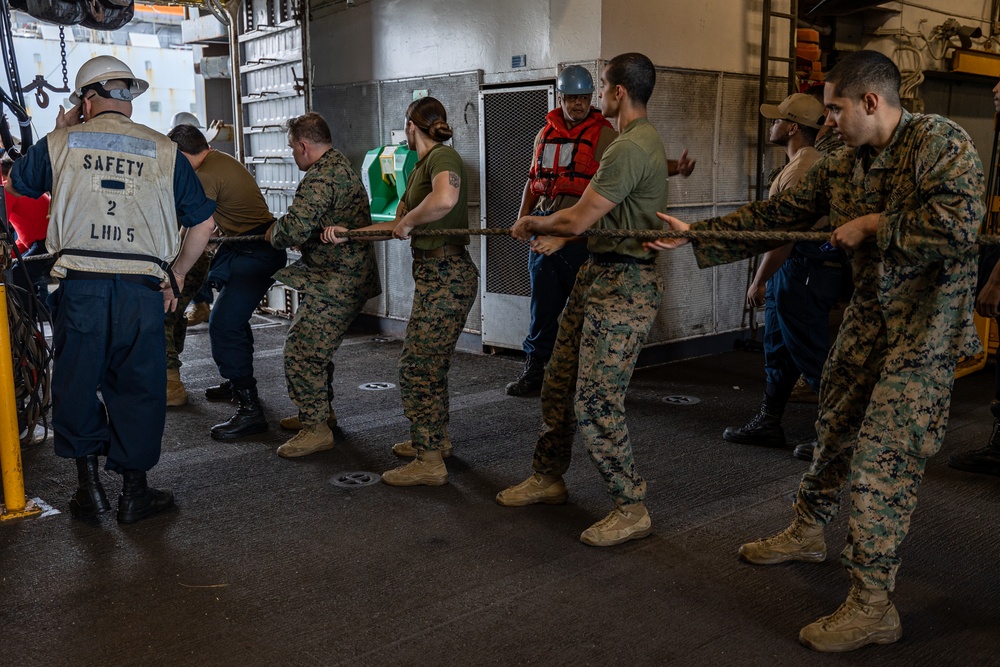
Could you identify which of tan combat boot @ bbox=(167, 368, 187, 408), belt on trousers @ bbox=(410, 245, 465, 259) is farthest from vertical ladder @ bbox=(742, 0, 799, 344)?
tan combat boot @ bbox=(167, 368, 187, 408)

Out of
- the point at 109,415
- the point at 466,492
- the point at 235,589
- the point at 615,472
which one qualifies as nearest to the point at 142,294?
the point at 109,415

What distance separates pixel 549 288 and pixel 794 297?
1.71 metres

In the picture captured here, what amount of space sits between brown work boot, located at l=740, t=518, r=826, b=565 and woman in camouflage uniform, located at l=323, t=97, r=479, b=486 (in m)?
1.58

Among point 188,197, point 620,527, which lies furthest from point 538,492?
point 188,197

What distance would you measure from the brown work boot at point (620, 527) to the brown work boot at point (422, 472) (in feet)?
3.04

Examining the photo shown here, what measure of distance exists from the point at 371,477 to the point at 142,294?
1.39 metres

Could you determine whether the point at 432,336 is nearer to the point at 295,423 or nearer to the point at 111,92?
the point at 295,423

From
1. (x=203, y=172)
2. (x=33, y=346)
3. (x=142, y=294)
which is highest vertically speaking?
(x=203, y=172)

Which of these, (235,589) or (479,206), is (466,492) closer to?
(235,589)

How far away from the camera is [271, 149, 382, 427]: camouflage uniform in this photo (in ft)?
14.9

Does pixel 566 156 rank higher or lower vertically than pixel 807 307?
higher

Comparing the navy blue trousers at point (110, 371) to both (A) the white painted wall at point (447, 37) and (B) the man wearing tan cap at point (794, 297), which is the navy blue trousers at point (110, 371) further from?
(A) the white painted wall at point (447, 37)

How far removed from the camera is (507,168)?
267 inches

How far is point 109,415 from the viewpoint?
3.83 metres
